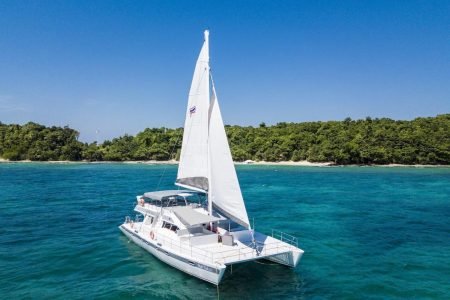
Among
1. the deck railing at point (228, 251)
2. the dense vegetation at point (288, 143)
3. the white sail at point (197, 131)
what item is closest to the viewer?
the deck railing at point (228, 251)

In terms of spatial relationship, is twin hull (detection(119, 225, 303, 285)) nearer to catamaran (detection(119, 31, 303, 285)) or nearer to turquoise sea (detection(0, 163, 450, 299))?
catamaran (detection(119, 31, 303, 285))

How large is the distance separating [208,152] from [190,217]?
15.3ft

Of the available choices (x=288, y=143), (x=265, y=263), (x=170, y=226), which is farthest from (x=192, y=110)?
(x=288, y=143)

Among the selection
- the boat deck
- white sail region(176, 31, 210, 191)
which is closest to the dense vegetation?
white sail region(176, 31, 210, 191)

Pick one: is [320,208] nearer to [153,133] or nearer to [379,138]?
[379,138]

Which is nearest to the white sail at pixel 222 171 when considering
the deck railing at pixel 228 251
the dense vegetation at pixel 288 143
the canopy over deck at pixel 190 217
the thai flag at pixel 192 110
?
the canopy over deck at pixel 190 217

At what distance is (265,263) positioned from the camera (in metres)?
21.8

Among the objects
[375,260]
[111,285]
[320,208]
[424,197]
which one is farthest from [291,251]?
[424,197]

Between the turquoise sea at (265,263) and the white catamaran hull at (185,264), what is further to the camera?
the turquoise sea at (265,263)

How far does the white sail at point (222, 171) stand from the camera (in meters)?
20.8

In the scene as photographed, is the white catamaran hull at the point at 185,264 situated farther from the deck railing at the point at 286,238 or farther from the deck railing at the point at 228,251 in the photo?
the deck railing at the point at 286,238

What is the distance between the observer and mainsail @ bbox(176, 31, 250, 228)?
2100 cm

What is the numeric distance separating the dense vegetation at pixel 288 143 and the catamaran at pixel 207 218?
3539 inches

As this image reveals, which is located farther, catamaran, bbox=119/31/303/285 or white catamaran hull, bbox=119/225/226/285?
catamaran, bbox=119/31/303/285
